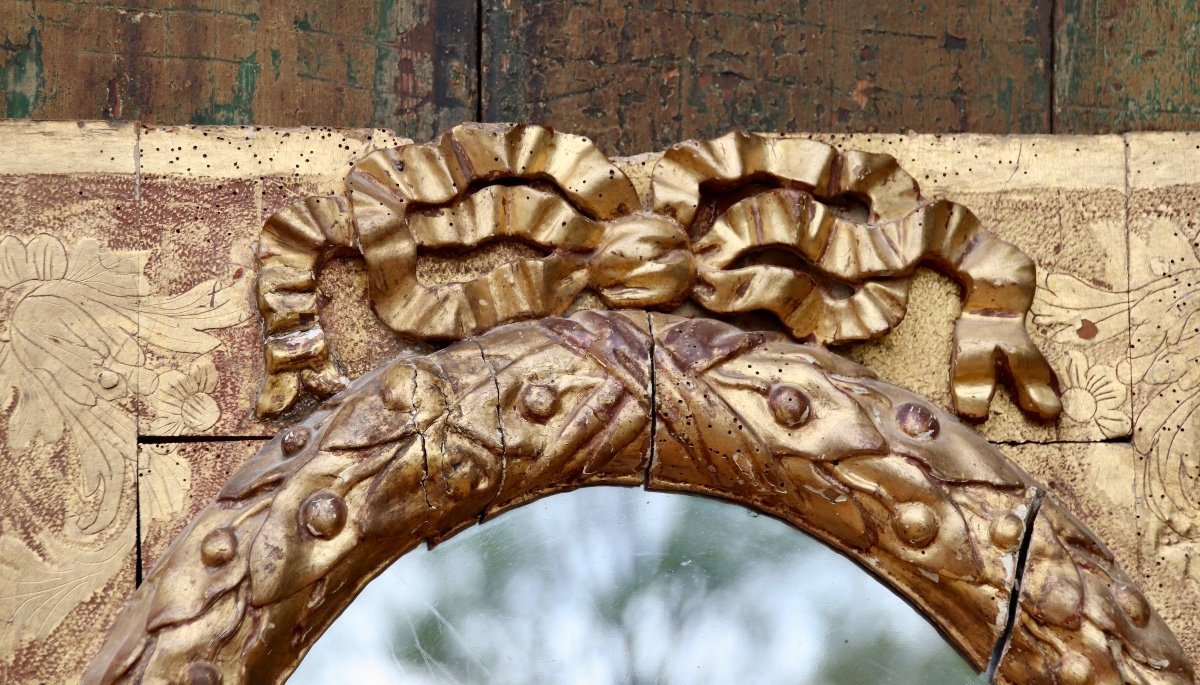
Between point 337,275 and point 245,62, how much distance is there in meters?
0.32

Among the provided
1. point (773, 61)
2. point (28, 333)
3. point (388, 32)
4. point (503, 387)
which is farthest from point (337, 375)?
point (773, 61)

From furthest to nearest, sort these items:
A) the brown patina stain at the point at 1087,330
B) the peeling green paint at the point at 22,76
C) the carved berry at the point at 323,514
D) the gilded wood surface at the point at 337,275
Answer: the peeling green paint at the point at 22,76, the brown patina stain at the point at 1087,330, the gilded wood surface at the point at 337,275, the carved berry at the point at 323,514

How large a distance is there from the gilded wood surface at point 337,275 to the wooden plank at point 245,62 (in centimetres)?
17

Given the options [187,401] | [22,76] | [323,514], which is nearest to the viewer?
[323,514]

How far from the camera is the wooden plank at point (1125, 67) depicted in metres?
1.51

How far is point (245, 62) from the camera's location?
144 centimetres

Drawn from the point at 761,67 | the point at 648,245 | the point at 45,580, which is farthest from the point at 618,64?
the point at 45,580

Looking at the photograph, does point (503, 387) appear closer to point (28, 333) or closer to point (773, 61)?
point (28, 333)

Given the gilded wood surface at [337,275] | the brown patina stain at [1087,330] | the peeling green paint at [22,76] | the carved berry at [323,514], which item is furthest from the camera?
the peeling green paint at [22,76]

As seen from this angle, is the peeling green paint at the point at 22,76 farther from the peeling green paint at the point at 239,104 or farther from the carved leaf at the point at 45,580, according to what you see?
the carved leaf at the point at 45,580

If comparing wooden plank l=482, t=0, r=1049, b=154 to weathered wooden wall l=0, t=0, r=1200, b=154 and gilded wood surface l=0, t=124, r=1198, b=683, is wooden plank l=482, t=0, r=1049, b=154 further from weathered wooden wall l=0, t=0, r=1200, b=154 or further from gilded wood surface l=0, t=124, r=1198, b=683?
gilded wood surface l=0, t=124, r=1198, b=683

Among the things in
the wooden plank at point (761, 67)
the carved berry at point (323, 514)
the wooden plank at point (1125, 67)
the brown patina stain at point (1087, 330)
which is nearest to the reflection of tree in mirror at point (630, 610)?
the carved berry at point (323, 514)

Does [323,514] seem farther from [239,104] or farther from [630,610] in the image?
[239,104]

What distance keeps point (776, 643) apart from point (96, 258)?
672 millimetres
